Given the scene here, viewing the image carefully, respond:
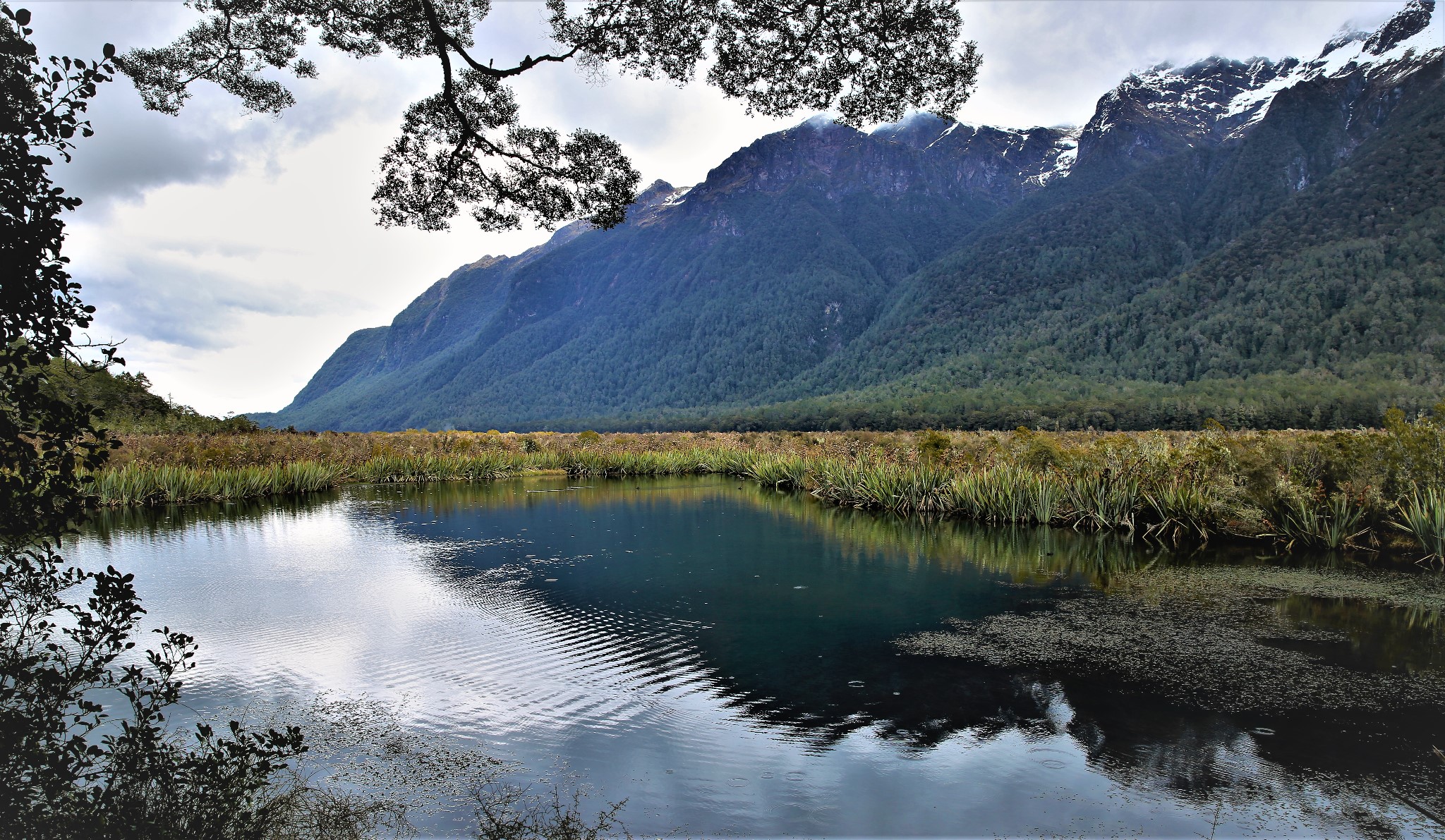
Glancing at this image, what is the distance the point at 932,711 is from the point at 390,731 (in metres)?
3.51

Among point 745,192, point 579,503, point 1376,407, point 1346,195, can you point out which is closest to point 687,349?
point 745,192

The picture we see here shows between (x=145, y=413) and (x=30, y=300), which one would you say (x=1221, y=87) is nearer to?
(x=145, y=413)

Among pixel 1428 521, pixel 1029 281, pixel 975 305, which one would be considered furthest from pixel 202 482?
pixel 1029 281

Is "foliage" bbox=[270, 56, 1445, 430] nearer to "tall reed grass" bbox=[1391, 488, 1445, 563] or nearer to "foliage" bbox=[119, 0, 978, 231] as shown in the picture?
"tall reed grass" bbox=[1391, 488, 1445, 563]

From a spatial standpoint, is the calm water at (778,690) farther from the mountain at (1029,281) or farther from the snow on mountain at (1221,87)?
the snow on mountain at (1221,87)

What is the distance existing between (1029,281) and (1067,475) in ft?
314

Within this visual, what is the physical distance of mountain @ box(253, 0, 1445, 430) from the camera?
6197cm

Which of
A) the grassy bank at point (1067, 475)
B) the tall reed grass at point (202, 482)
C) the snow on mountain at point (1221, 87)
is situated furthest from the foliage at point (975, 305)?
the tall reed grass at point (202, 482)

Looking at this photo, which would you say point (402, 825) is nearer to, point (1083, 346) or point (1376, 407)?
point (1376, 407)

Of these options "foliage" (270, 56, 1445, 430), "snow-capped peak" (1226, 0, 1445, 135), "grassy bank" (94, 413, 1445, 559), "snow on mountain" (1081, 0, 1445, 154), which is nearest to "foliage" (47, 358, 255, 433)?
"grassy bank" (94, 413, 1445, 559)

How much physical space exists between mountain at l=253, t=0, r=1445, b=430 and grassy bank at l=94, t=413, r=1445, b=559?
29.1 metres

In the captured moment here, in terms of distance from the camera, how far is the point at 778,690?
540 centimetres

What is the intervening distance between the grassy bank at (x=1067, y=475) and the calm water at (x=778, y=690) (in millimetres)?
2092

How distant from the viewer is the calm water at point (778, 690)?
3678mm
